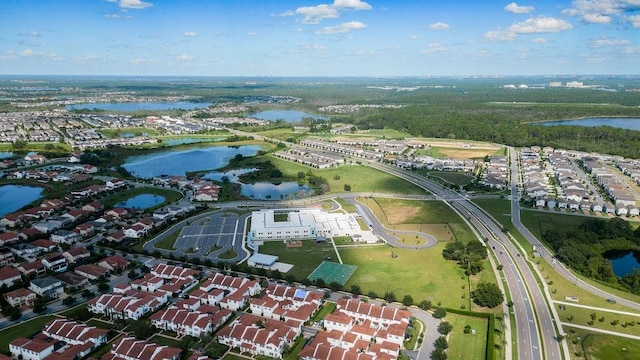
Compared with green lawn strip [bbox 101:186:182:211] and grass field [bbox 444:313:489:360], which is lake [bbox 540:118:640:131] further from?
grass field [bbox 444:313:489:360]

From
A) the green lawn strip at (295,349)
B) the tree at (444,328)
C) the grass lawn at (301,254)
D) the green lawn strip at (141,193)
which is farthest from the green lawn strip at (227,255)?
the tree at (444,328)

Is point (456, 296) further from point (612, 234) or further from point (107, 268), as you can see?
point (107, 268)

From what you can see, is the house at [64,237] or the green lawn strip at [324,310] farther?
the house at [64,237]

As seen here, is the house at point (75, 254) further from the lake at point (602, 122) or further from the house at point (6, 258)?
the lake at point (602, 122)

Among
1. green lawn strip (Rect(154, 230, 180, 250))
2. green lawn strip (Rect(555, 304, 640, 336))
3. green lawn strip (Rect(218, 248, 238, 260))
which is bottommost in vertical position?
green lawn strip (Rect(555, 304, 640, 336))

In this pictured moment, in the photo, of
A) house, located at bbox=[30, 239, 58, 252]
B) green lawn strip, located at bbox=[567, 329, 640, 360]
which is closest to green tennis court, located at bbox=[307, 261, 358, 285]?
green lawn strip, located at bbox=[567, 329, 640, 360]

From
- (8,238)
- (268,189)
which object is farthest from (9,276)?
(268,189)
